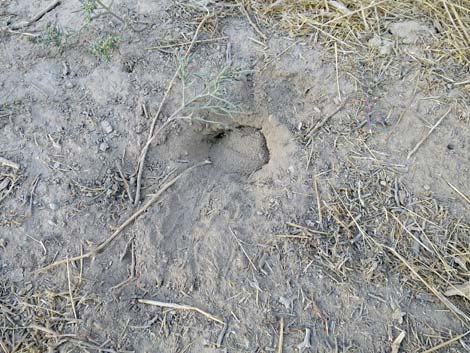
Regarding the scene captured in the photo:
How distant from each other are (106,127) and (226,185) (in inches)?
24.2

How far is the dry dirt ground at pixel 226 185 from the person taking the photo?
185 cm

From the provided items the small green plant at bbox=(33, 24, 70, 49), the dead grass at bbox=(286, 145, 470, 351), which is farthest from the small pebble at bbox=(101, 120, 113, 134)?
the dead grass at bbox=(286, 145, 470, 351)

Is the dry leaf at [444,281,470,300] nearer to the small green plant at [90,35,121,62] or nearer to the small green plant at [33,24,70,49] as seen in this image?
the small green plant at [90,35,121,62]

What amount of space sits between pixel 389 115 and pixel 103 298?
1.49 metres

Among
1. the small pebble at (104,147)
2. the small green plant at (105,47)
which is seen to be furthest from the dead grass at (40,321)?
the small green plant at (105,47)

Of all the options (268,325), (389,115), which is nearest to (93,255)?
(268,325)

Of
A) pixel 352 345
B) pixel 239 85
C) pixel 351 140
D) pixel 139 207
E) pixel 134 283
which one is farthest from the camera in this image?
pixel 239 85

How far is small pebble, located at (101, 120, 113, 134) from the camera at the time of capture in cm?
224

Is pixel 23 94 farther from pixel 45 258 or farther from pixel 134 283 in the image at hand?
pixel 134 283

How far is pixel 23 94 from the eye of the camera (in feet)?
7.74

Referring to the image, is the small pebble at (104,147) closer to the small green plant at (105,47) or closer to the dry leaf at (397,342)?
the small green plant at (105,47)

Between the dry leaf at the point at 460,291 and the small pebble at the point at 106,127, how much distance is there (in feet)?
5.15

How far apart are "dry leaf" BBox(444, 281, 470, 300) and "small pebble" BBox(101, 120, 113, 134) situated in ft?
5.15

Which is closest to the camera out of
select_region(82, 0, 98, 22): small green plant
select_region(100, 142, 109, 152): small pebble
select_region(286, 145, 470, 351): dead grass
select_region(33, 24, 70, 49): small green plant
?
select_region(286, 145, 470, 351): dead grass
